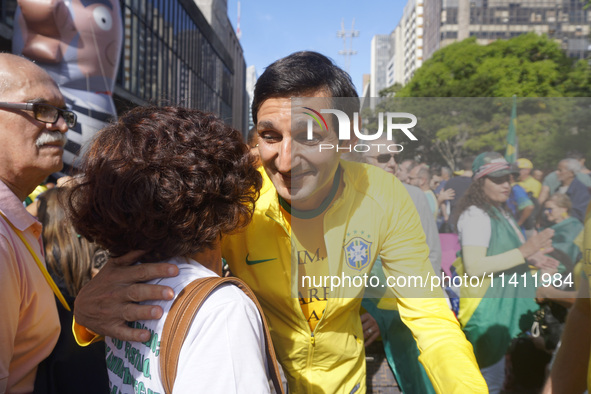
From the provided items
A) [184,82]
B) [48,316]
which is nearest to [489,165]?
[48,316]

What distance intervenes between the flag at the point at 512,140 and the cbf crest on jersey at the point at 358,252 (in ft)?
2.43

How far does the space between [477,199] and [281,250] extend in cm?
89

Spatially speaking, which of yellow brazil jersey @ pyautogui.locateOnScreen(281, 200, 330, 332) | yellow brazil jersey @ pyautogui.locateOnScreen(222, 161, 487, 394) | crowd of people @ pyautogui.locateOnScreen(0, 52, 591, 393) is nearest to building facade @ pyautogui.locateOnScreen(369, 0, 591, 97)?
crowd of people @ pyautogui.locateOnScreen(0, 52, 591, 393)

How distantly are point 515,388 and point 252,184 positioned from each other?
1.70m

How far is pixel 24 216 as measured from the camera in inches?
60.4

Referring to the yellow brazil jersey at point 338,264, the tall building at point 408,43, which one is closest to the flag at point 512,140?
the yellow brazil jersey at point 338,264

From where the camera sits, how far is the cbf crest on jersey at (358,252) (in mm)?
1618

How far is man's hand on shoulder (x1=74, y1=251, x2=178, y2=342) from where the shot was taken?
1042 millimetres

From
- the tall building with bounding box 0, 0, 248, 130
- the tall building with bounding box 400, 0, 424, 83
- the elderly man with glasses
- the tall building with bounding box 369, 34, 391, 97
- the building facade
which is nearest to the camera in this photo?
the elderly man with glasses

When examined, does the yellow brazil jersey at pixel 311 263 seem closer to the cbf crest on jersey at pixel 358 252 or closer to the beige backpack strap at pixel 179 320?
the cbf crest on jersey at pixel 358 252

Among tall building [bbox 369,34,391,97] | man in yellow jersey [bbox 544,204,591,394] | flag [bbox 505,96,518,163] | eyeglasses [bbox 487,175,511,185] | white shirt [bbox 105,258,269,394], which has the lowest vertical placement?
man in yellow jersey [bbox 544,204,591,394]

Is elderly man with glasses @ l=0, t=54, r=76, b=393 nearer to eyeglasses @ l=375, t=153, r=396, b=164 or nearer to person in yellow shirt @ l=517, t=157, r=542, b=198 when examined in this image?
eyeglasses @ l=375, t=153, r=396, b=164

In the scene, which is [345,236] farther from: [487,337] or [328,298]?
[487,337]

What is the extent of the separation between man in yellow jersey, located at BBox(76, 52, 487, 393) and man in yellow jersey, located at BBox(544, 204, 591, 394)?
495 millimetres
